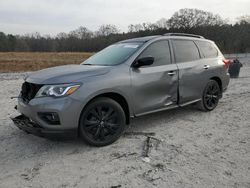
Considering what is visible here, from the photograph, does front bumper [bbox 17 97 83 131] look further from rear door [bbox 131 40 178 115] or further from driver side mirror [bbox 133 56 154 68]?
driver side mirror [bbox 133 56 154 68]

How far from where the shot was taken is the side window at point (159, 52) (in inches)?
195

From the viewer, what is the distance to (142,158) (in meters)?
3.82

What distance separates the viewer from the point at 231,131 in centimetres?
488

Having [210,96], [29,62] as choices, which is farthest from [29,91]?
[29,62]

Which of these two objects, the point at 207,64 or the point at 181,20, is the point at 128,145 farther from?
the point at 181,20

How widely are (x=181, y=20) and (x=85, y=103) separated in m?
63.1

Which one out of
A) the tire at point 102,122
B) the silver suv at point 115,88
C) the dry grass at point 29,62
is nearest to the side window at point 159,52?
the silver suv at point 115,88

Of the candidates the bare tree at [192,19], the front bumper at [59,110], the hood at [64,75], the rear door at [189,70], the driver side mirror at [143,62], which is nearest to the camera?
the front bumper at [59,110]

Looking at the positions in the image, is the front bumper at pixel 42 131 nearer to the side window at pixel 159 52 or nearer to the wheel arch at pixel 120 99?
the wheel arch at pixel 120 99

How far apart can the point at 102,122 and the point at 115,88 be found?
58 centimetres

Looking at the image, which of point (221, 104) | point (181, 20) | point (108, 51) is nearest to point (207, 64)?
point (221, 104)

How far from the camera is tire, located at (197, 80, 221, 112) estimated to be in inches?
238

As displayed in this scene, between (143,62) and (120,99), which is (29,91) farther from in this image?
(143,62)

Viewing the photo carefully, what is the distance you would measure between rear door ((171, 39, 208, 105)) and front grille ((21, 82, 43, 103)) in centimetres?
274
